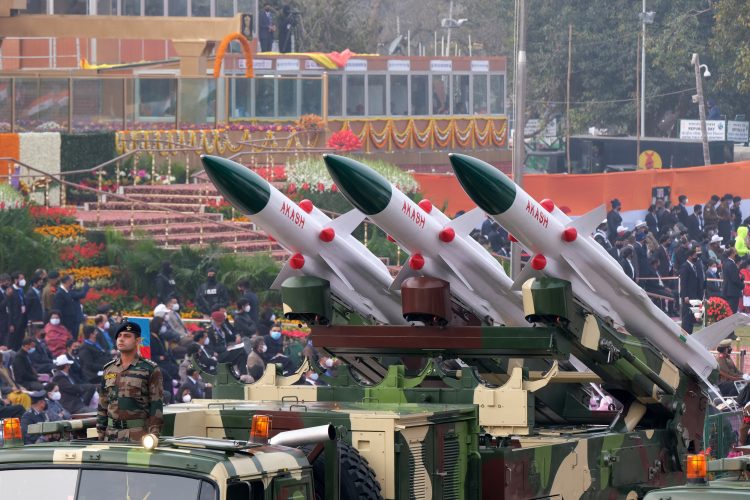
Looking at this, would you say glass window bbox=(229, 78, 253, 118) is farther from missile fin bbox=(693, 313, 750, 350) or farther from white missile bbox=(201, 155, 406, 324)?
white missile bbox=(201, 155, 406, 324)

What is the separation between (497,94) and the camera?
41.0 metres

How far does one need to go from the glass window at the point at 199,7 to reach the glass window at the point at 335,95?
444 centimetres

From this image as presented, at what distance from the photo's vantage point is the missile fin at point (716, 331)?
46.3 feet

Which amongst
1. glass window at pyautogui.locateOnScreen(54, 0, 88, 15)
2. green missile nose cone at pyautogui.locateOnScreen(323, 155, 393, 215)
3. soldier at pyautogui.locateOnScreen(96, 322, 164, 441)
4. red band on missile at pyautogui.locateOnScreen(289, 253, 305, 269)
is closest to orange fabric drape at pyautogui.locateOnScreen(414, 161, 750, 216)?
glass window at pyautogui.locateOnScreen(54, 0, 88, 15)

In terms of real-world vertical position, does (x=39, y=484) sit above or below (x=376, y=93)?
below

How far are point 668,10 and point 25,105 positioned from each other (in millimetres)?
23493

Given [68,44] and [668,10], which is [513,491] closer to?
[68,44]

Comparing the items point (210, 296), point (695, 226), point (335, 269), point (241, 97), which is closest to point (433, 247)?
point (335, 269)

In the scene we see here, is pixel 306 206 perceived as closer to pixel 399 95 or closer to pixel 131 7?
pixel 131 7

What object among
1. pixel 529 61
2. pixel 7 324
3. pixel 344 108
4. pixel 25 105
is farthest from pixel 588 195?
pixel 529 61

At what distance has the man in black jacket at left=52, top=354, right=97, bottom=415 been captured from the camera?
16.6 meters

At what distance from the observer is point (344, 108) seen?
3753cm

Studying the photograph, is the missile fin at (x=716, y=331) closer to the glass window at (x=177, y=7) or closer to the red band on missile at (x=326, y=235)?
the red band on missile at (x=326, y=235)

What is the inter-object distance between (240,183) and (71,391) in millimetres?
4622
